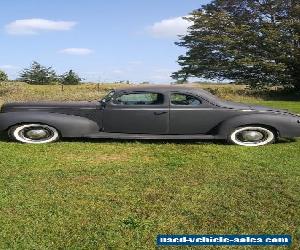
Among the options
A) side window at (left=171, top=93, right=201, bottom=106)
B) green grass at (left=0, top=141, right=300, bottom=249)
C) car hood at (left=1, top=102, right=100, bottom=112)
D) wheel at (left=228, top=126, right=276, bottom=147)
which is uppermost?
side window at (left=171, top=93, right=201, bottom=106)

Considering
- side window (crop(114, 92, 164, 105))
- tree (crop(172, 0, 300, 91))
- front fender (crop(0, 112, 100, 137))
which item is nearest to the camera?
front fender (crop(0, 112, 100, 137))

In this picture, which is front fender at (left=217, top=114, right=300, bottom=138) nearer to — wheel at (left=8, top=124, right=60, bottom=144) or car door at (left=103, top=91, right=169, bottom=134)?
car door at (left=103, top=91, right=169, bottom=134)

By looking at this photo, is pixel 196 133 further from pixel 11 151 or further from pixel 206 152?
pixel 11 151

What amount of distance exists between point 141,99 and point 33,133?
7.86 feet

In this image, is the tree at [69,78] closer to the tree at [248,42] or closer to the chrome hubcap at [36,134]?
the tree at [248,42]

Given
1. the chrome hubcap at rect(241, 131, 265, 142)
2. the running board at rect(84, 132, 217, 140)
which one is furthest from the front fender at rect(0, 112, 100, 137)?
the chrome hubcap at rect(241, 131, 265, 142)

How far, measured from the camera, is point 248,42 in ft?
→ 107

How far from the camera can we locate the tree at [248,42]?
1237 inches

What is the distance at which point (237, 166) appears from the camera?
7.32 m

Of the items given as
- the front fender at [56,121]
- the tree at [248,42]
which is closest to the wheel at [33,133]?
the front fender at [56,121]

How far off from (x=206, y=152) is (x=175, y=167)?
147 cm

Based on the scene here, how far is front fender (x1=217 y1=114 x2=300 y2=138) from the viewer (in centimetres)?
915

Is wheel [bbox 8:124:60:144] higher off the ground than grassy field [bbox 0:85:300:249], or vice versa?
wheel [bbox 8:124:60:144]

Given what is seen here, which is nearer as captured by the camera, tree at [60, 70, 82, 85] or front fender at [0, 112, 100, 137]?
front fender at [0, 112, 100, 137]
